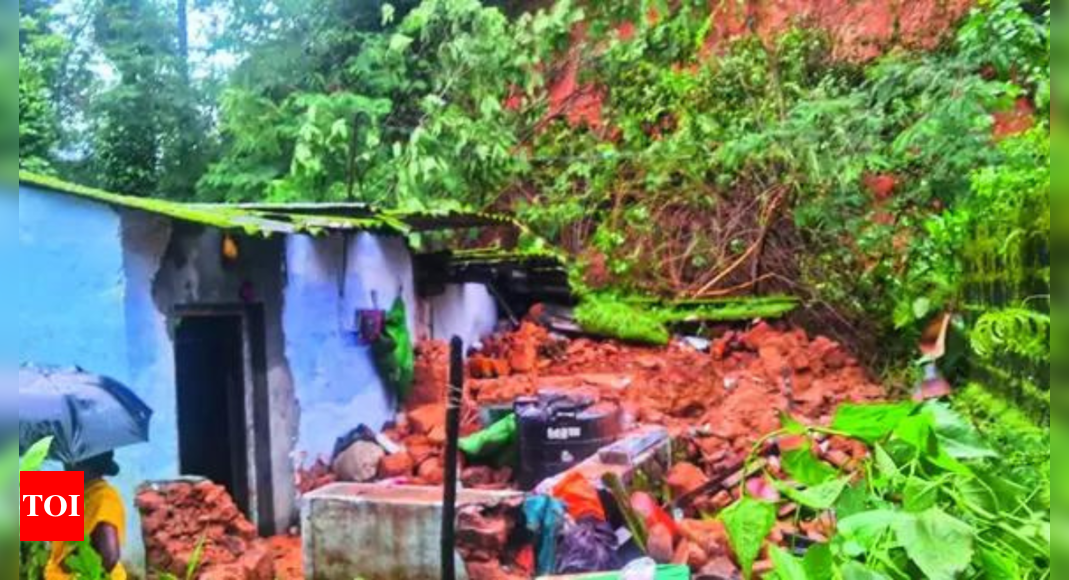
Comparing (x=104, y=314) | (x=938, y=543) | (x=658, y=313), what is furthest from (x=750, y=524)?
(x=658, y=313)

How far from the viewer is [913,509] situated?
6.80 ft

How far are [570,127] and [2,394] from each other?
15004 millimetres

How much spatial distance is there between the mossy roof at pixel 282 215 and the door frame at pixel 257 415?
82cm

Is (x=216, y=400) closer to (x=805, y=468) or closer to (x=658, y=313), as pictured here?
(x=805, y=468)

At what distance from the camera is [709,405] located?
9578 mm

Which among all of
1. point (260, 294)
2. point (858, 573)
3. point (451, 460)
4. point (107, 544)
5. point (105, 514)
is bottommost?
point (107, 544)

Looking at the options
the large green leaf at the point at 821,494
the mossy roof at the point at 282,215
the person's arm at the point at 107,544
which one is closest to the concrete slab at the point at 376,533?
the person's arm at the point at 107,544

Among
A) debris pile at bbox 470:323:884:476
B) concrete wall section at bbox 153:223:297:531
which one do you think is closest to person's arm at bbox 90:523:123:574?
concrete wall section at bbox 153:223:297:531

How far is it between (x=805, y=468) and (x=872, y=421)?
0.32 m

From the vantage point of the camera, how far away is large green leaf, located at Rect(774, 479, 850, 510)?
235 centimetres

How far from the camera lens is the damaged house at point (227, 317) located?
18.5 ft

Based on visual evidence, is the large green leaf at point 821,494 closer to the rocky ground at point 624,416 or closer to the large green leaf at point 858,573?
the large green leaf at point 858,573

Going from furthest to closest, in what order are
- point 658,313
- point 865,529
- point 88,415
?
point 658,313, point 88,415, point 865,529

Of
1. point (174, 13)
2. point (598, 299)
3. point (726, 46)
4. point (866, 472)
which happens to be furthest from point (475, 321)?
point (866, 472)
